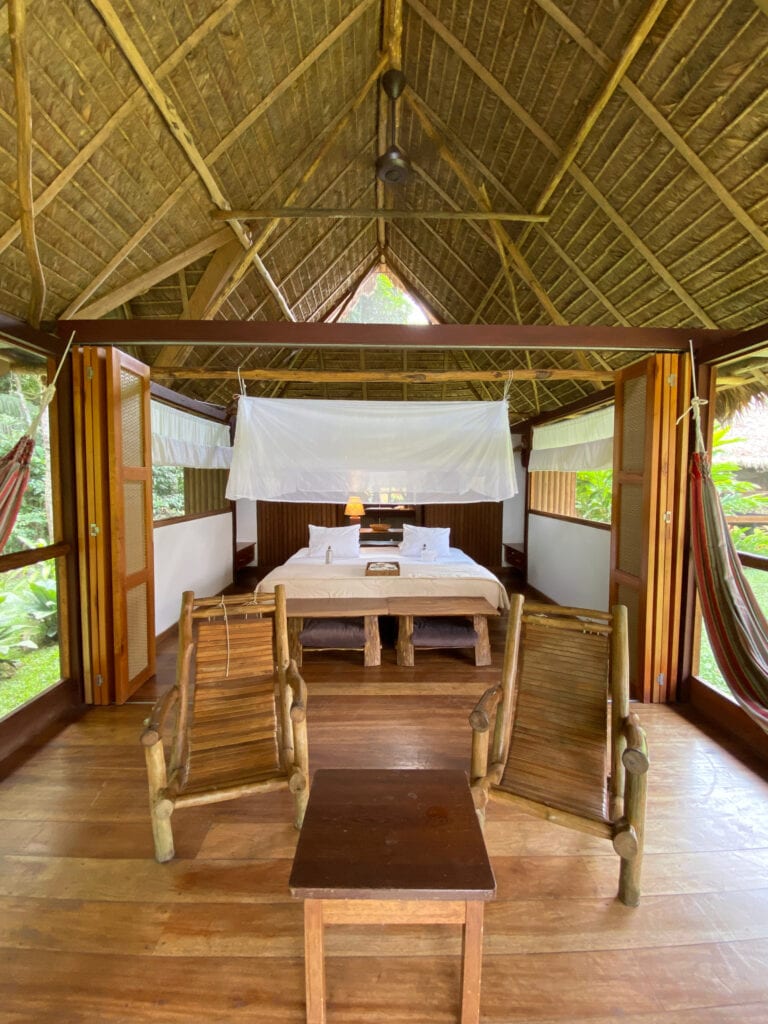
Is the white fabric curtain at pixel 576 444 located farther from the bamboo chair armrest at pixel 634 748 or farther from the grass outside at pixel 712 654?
the bamboo chair armrest at pixel 634 748

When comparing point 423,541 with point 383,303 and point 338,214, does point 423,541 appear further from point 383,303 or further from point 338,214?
point 383,303

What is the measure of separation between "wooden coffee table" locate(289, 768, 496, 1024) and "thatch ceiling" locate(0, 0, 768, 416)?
3034 mm

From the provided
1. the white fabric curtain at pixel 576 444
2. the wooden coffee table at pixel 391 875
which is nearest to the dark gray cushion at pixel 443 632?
the white fabric curtain at pixel 576 444

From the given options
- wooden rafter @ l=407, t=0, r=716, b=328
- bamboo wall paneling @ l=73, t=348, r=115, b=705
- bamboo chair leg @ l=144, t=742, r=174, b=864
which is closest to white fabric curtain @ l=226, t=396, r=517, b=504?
bamboo wall paneling @ l=73, t=348, r=115, b=705

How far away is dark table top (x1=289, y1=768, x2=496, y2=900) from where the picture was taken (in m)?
1.09

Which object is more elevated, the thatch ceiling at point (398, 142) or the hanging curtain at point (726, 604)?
the thatch ceiling at point (398, 142)

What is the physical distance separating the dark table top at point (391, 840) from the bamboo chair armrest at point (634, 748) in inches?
21.3

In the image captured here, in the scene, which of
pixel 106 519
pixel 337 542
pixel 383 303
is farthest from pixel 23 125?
pixel 383 303

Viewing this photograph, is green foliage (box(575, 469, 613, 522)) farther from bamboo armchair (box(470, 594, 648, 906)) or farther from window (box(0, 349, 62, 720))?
window (box(0, 349, 62, 720))

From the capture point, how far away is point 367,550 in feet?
19.2

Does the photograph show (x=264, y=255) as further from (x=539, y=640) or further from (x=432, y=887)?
(x=432, y=887)

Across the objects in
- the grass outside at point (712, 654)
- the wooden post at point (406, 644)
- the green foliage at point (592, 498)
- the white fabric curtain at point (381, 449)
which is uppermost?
the white fabric curtain at point (381, 449)

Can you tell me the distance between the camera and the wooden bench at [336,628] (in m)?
3.51

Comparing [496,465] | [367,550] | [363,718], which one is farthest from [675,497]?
[367,550]
